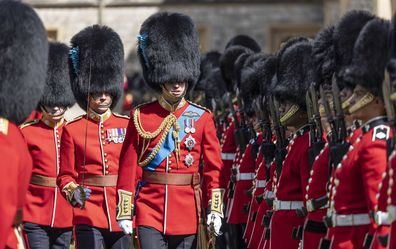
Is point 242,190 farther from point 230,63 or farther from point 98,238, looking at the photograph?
point 230,63

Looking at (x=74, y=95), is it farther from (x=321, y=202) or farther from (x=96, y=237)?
(x=321, y=202)

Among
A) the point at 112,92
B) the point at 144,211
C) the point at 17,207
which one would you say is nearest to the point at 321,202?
the point at 144,211

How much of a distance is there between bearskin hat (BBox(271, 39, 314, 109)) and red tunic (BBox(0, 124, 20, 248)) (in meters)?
2.30

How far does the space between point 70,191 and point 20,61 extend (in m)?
2.06

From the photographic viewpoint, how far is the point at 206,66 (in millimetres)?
12750

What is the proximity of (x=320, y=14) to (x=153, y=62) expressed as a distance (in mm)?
19569

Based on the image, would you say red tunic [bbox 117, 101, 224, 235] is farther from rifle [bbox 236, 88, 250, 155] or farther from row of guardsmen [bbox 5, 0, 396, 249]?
rifle [bbox 236, 88, 250, 155]

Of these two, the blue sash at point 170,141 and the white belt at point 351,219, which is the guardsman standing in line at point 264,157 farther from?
the white belt at point 351,219

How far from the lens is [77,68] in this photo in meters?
7.66

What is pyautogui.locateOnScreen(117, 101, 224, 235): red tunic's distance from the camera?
6.52m

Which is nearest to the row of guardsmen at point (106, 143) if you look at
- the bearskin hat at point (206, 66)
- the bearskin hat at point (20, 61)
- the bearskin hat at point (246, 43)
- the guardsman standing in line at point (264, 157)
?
the bearskin hat at point (20, 61)

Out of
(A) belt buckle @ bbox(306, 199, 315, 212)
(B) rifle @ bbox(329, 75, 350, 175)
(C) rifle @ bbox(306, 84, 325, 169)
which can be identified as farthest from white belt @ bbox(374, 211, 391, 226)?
(C) rifle @ bbox(306, 84, 325, 169)

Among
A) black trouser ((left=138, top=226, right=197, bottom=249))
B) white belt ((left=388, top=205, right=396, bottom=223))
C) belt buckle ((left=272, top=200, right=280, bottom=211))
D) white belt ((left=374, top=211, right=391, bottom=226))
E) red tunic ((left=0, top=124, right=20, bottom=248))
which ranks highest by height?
red tunic ((left=0, top=124, right=20, bottom=248))

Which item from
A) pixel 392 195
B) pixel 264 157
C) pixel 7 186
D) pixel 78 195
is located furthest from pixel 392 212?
pixel 264 157
